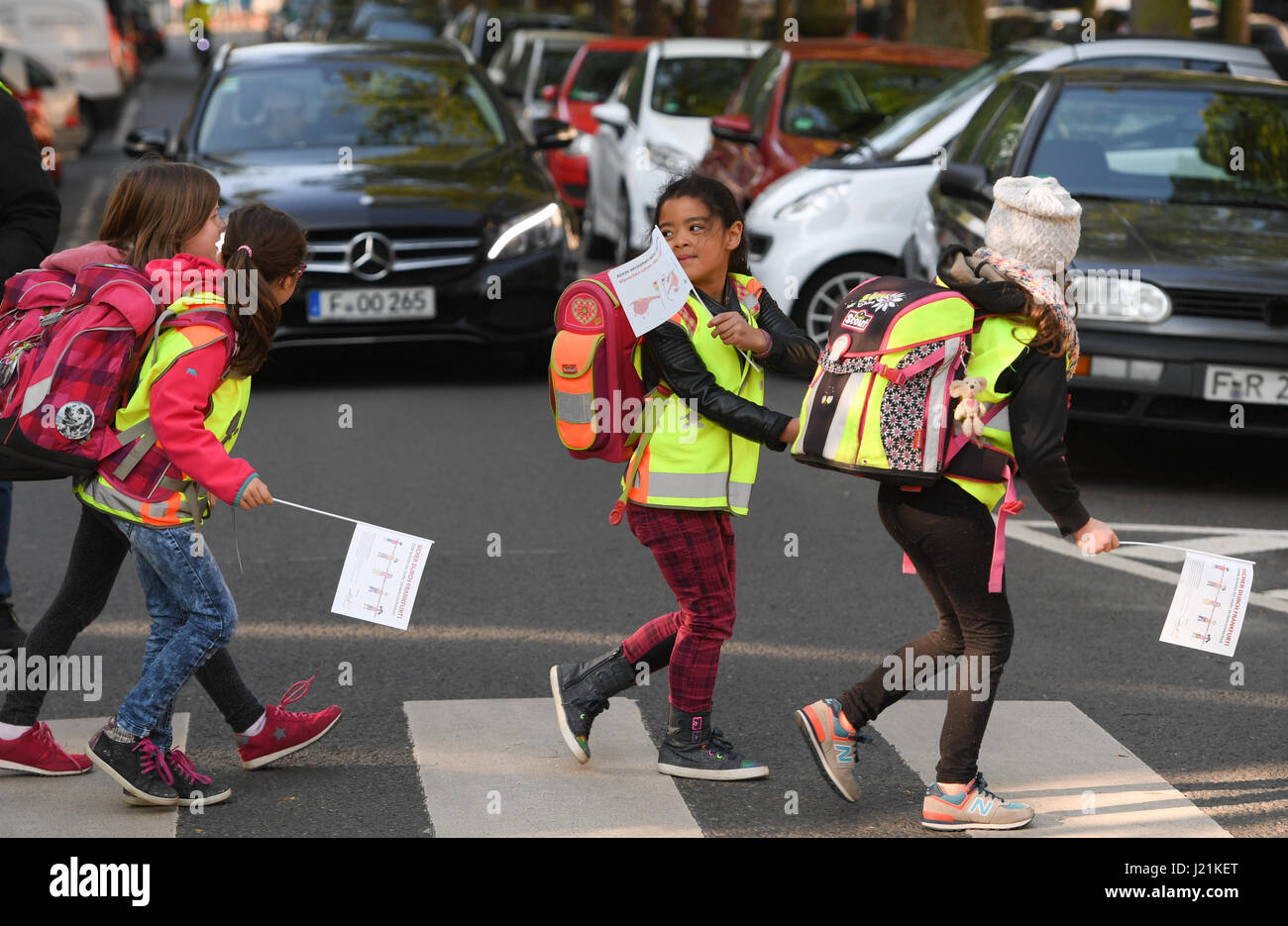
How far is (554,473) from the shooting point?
8289 millimetres

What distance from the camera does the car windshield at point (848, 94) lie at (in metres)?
12.5

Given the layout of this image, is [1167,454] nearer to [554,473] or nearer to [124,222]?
[554,473]

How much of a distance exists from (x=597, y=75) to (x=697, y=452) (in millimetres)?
15116

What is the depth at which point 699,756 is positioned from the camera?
4656 millimetres

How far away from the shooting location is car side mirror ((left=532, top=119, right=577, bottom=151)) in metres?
11.4

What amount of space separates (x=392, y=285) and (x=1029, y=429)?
6.42m

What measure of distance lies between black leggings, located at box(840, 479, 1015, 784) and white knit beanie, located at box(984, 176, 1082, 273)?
0.54 metres

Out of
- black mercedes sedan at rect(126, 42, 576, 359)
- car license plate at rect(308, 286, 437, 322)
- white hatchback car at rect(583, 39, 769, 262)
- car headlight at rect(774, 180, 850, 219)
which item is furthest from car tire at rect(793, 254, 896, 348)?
white hatchback car at rect(583, 39, 769, 262)

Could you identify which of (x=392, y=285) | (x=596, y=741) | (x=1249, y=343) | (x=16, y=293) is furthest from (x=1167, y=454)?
(x=16, y=293)

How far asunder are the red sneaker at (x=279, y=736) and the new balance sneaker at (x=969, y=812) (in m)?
1.56

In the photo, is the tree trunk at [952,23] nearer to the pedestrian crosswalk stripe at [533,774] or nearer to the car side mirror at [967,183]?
the car side mirror at [967,183]

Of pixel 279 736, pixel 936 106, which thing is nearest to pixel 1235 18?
pixel 936 106

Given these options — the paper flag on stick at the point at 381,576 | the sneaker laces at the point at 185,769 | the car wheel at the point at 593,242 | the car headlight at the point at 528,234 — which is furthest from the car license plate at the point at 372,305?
the car wheel at the point at 593,242

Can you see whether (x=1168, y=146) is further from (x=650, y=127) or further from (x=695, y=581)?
(x=650, y=127)
